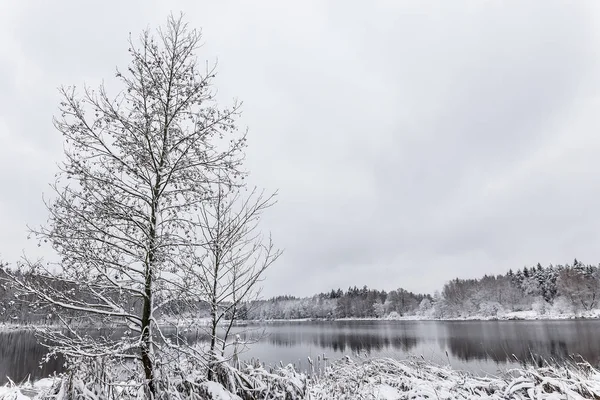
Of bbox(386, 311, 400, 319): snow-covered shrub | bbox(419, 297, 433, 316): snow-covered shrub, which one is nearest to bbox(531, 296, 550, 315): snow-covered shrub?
bbox(419, 297, 433, 316): snow-covered shrub

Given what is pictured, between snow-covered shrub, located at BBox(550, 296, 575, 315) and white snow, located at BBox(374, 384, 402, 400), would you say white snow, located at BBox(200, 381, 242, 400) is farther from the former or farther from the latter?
snow-covered shrub, located at BBox(550, 296, 575, 315)

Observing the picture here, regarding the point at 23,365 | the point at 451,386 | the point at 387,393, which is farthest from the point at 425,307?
the point at 387,393

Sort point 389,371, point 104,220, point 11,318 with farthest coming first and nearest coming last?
point 389,371 < point 104,220 < point 11,318

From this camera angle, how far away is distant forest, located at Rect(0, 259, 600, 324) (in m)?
79.4

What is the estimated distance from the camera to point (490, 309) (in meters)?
96.4

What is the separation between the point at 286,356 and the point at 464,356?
46.9 feet

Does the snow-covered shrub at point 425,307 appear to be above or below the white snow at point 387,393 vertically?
below

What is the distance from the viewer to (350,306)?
137875 millimetres

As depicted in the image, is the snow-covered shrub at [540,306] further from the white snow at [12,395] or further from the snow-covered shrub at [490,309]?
the white snow at [12,395]

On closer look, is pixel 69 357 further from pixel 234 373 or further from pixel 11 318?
pixel 234 373

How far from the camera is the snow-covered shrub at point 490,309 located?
95125 mm

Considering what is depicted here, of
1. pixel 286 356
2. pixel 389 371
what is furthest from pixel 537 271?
pixel 389 371

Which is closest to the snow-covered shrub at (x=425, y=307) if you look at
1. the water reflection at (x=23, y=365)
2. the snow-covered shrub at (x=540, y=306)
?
the snow-covered shrub at (x=540, y=306)

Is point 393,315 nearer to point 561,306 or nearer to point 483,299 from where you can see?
point 483,299
